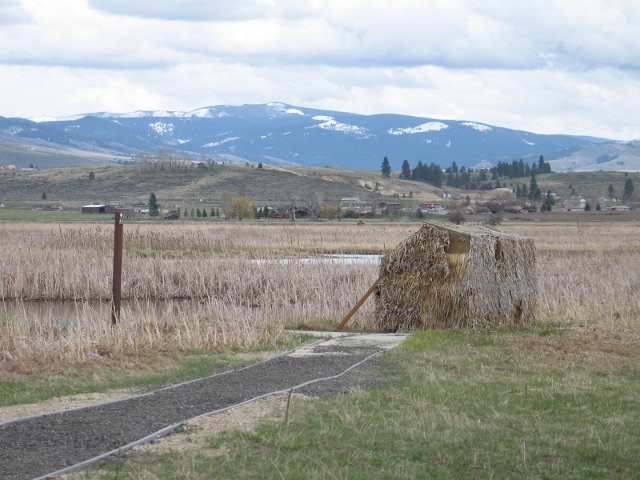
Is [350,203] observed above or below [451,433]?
above

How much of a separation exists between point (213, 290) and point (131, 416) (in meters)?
19.0

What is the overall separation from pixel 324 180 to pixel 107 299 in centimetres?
13167

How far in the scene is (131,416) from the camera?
28.1ft

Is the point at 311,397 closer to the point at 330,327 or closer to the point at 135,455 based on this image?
the point at 135,455

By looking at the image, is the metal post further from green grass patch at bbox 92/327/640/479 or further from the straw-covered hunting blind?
green grass patch at bbox 92/327/640/479

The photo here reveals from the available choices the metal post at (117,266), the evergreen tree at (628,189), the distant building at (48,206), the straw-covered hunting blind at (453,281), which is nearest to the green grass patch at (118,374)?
the metal post at (117,266)

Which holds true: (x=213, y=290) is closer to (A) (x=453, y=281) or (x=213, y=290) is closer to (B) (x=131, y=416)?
(A) (x=453, y=281)

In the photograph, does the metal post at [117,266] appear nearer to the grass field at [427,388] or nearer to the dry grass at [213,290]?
the dry grass at [213,290]

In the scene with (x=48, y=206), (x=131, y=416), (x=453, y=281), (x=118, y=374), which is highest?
(x=453, y=281)

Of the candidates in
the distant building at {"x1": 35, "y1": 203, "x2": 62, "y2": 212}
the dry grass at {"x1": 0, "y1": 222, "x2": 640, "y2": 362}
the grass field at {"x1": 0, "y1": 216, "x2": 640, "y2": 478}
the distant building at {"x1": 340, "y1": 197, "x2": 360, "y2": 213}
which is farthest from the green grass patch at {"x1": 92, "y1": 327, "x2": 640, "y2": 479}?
the distant building at {"x1": 340, "y1": 197, "x2": 360, "y2": 213}

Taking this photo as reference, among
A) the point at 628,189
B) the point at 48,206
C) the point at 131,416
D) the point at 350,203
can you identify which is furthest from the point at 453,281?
the point at 628,189

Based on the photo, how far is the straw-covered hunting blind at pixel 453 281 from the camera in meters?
15.6

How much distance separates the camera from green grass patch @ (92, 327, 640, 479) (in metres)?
7.00

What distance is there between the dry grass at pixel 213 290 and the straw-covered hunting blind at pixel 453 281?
147cm
